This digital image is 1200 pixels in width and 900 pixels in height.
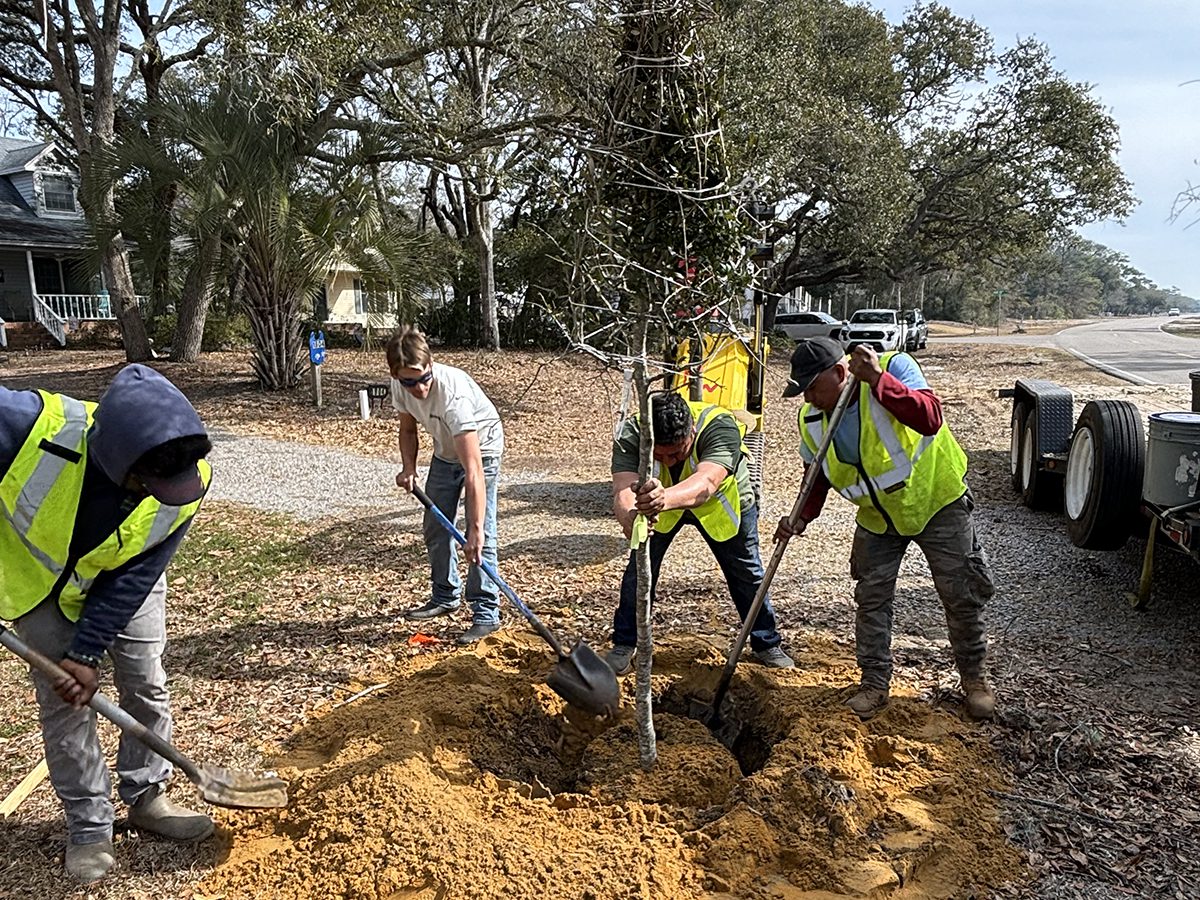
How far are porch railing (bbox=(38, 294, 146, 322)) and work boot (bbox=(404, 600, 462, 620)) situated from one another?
23395 mm

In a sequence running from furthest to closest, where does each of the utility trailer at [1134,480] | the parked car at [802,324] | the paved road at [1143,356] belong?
the parked car at [802,324], the paved road at [1143,356], the utility trailer at [1134,480]

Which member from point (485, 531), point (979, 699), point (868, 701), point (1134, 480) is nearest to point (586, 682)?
point (868, 701)

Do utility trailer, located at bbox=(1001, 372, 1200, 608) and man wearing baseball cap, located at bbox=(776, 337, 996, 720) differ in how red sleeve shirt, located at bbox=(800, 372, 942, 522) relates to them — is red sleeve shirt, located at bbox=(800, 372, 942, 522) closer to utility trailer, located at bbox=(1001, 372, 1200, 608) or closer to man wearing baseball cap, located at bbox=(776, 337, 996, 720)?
man wearing baseball cap, located at bbox=(776, 337, 996, 720)

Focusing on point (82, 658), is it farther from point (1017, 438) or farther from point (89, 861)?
point (1017, 438)

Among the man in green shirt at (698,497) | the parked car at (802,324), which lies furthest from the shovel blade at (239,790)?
the parked car at (802,324)

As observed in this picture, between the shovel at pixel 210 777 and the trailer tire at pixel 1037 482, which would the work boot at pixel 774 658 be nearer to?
the shovel at pixel 210 777

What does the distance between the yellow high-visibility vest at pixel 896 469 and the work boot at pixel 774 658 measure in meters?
0.92

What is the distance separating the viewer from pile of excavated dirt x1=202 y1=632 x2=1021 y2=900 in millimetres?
2854

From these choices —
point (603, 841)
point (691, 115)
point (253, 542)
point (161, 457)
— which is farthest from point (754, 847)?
point (253, 542)

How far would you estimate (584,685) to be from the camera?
12.3 feet

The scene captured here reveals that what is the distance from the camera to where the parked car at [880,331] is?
24.6m

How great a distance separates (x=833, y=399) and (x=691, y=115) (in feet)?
4.46

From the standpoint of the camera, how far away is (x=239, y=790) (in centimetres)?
323

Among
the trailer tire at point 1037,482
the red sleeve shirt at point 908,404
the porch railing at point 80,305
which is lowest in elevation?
the trailer tire at point 1037,482
